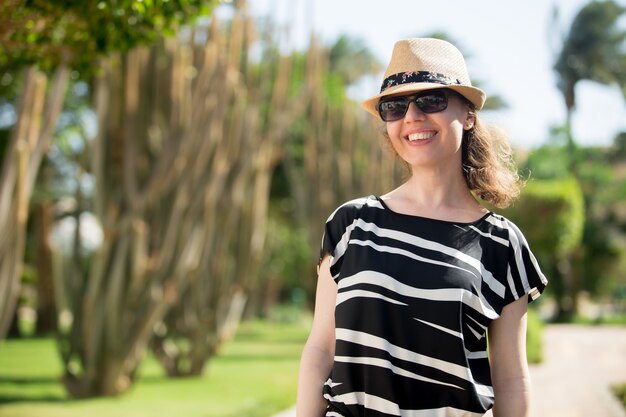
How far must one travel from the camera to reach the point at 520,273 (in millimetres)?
2268

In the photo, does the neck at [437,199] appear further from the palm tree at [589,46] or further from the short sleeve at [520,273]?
the palm tree at [589,46]

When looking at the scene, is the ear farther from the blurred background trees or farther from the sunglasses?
the blurred background trees

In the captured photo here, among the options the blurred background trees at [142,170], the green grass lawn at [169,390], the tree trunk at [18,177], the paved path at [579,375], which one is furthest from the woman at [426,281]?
the green grass lawn at [169,390]

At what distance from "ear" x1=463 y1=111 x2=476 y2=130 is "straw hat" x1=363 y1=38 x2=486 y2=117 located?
0.04 m

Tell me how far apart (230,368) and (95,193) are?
4744 millimetres

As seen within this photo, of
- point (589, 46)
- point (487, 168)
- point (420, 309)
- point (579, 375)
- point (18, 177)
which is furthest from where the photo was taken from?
point (589, 46)

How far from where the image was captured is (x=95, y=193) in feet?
32.2

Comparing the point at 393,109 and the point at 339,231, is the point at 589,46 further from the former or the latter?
the point at 339,231

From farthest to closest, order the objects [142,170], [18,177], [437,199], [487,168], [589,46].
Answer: [589,46], [142,170], [18,177], [487,168], [437,199]

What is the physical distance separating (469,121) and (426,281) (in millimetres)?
564

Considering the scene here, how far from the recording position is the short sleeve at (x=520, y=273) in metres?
2.25

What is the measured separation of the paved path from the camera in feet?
31.8

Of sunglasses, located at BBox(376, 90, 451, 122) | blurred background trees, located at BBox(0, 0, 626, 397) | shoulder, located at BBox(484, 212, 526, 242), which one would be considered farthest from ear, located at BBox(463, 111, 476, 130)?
blurred background trees, located at BBox(0, 0, 626, 397)

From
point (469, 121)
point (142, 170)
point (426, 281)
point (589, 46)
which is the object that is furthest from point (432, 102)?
point (589, 46)
